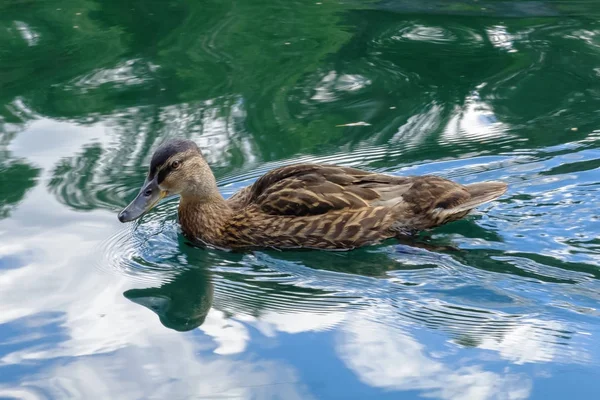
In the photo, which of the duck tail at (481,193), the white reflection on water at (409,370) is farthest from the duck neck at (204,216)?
the white reflection on water at (409,370)

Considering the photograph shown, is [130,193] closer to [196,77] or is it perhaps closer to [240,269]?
[240,269]

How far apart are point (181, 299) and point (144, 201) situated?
3.67 ft

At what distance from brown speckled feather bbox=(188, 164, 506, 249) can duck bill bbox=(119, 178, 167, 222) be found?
37cm

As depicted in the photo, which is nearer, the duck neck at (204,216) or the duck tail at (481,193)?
the duck tail at (481,193)

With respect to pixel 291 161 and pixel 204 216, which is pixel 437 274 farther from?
pixel 291 161

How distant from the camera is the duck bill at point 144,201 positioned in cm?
718

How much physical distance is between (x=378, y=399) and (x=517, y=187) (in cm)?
310

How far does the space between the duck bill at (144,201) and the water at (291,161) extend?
9.2 inches

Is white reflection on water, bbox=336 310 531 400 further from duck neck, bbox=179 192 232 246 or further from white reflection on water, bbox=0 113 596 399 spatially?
duck neck, bbox=179 192 232 246

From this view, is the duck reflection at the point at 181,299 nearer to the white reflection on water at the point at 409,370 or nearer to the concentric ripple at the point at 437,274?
the concentric ripple at the point at 437,274

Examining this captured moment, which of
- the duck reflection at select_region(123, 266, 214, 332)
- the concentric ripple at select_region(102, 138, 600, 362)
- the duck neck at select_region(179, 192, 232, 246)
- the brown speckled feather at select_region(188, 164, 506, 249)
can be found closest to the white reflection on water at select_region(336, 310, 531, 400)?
the concentric ripple at select_region(102, 138, 600, 362)

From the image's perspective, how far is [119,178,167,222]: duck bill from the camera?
23.6 feet

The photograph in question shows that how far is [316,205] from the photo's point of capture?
7.30 m

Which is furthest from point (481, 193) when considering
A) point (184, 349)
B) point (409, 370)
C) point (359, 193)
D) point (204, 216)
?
point (184, 349)
